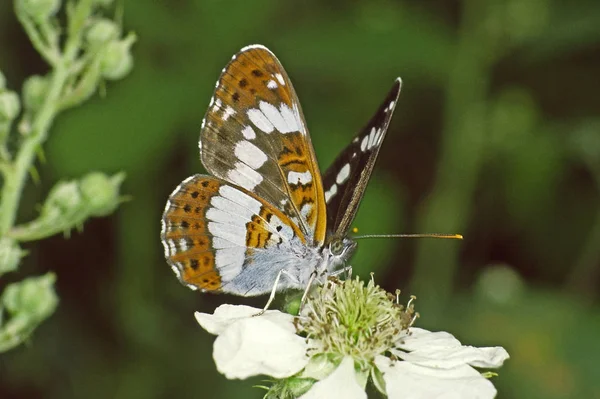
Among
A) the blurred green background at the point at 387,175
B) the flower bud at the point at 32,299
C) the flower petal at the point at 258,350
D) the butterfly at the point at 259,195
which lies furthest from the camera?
the blurred green background at the point at 387,175

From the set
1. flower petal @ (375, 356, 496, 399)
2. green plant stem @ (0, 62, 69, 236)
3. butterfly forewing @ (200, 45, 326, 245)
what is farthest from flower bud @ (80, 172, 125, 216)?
flower petal @ (375, 356, 496, 399)

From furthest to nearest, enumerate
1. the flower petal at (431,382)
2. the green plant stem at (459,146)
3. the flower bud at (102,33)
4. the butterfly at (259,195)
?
1. the green plant stem at (459,146)
2. the butterfly at (259,195)
3. the flower bud at (102,33)
4. the flower petal at (431,382)

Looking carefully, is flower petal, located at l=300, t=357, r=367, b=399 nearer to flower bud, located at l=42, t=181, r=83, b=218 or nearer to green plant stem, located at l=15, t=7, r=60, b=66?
flower bud, located at l=42, t=181, r=83, b=218

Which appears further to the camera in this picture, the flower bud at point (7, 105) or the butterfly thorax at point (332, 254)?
the butterfly thorax at point (332, 254)

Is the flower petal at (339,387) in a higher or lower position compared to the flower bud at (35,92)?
lower

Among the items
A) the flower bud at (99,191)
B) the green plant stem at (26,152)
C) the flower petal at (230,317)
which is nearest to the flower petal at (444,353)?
the flower petal at (230,317)

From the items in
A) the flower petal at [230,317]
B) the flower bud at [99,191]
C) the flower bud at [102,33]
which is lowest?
the flower petal at [230,317]

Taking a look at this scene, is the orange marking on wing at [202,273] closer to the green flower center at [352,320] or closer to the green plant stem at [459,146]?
the green flower center at [352,320]

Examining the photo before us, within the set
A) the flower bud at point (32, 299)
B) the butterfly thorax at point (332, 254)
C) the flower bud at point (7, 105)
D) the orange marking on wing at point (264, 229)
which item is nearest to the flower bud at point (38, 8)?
the flower bud at point (7, 105)

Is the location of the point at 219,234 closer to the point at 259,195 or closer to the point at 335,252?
the point at 259,195
